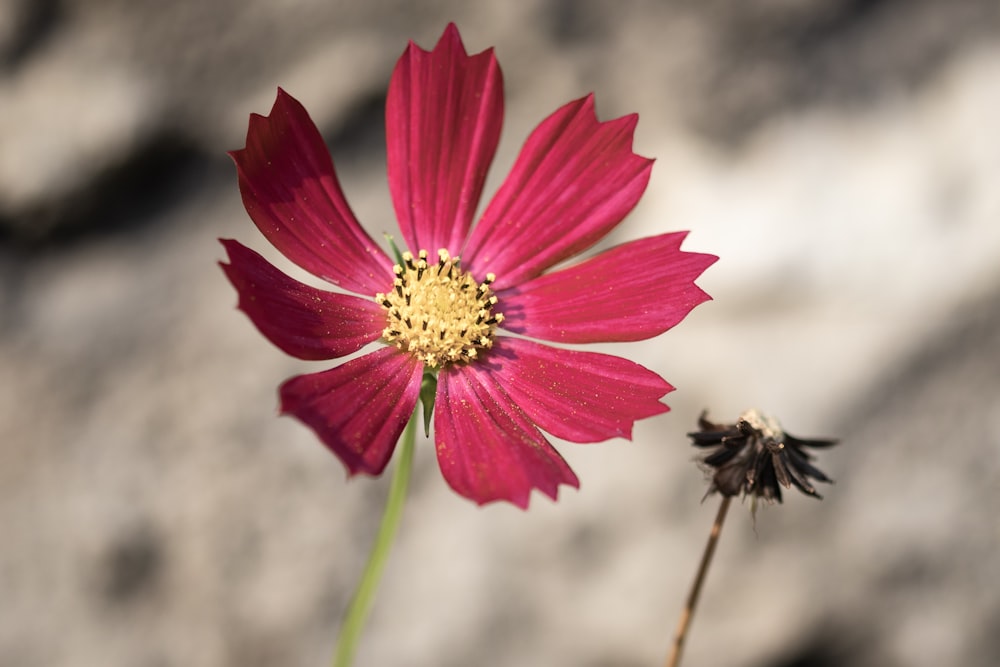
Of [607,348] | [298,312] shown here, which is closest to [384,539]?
[298,312]

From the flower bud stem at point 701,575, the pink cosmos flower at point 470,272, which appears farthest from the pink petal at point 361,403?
the flower bud stem at point 701,575

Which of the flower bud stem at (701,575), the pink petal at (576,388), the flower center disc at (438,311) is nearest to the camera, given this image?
the flower bud stem at (701,575)

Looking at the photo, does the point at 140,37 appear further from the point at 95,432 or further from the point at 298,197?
the point at 298,197

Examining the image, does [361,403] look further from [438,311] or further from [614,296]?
[614,296]

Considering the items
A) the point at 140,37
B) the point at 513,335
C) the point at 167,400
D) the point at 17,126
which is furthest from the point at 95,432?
the point at 513,335

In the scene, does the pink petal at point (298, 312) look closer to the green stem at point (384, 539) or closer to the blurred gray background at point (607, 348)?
the green stem at point (384, 539)

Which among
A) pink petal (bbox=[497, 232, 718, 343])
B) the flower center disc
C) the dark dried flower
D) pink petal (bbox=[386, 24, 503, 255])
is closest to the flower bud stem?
the dark dried flower
